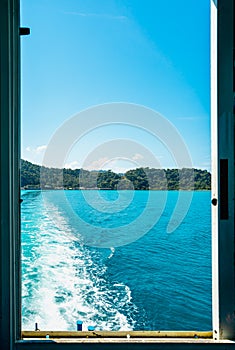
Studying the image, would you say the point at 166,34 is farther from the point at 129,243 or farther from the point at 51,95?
the point at 129,243

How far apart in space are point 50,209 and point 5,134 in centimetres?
983

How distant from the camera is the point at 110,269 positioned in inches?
224

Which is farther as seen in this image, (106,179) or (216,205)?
(106,179)

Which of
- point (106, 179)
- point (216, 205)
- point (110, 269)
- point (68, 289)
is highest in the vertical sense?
point (106, 179)

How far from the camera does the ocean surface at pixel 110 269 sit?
3152 mm

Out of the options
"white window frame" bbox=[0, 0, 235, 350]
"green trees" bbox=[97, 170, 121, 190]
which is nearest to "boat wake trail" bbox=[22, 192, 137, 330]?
"white window frame" bbox=[0, 0, 235, 350]

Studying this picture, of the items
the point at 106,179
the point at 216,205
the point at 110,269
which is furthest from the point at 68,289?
the point at 106,179

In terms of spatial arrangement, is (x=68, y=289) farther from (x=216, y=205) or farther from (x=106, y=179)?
(x=106, y=179)

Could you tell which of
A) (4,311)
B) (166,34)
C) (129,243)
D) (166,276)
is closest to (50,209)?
(129,243)

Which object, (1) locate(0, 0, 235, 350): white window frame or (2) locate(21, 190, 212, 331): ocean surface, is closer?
(1) locate(0, 0, 235, 350): white window frame

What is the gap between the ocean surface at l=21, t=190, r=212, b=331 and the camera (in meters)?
3.15

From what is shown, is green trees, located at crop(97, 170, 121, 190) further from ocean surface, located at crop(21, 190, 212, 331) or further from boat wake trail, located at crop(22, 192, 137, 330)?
boat wake trail, located at crop(22, 192, 137, 330)

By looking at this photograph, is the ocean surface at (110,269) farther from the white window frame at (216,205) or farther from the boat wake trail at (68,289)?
the white window frame at (216,205)

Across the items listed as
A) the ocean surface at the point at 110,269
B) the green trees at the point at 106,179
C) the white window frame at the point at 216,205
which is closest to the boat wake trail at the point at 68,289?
the ocean surface at the point at 110,269
